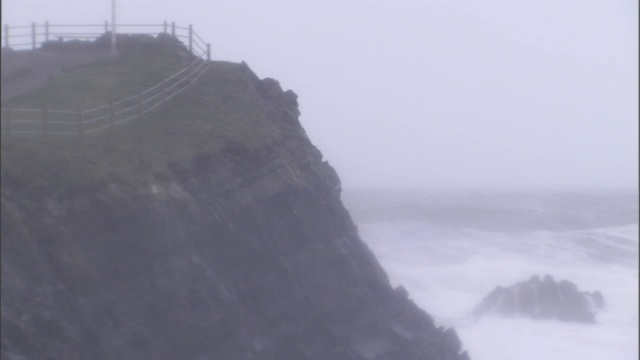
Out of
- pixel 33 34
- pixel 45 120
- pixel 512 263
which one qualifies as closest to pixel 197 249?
pixel 45 120

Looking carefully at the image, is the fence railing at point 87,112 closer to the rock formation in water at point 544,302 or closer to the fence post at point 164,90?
the fence post at point 164,90

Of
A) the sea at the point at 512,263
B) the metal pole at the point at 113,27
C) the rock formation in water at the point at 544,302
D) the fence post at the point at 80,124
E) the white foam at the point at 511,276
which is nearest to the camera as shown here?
the fence post at the point at 80,124

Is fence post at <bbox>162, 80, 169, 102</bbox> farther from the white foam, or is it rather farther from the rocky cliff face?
the white foam

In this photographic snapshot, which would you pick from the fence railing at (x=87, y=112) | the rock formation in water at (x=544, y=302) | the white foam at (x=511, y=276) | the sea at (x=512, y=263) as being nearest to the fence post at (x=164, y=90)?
the fence railing at (x=87, y=112)

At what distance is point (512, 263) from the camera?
40781 mm

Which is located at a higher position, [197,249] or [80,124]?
[80,124]

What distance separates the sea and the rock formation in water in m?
0.44

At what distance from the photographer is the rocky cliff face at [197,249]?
48.5ft

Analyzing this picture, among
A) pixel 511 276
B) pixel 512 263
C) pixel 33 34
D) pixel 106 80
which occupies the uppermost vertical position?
pixel 33 34

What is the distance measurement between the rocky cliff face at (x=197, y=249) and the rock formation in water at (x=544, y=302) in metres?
A: 9.52

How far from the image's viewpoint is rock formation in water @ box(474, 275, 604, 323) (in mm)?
29812

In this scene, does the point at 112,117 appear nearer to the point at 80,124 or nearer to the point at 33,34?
the point at 80,124

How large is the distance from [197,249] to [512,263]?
85.5 feet

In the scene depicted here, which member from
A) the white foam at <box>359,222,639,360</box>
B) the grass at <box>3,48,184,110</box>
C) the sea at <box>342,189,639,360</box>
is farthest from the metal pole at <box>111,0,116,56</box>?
the white foam at <box>359,222,639,360</box>
